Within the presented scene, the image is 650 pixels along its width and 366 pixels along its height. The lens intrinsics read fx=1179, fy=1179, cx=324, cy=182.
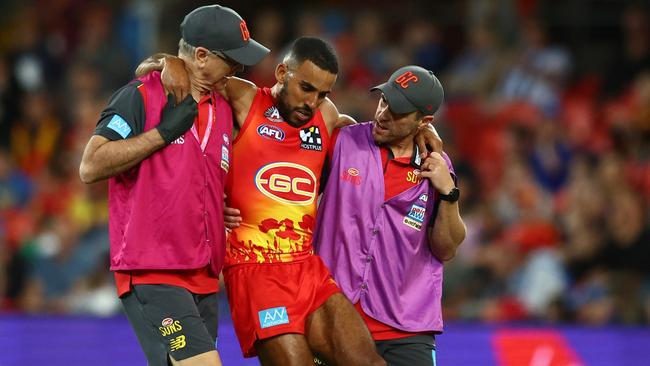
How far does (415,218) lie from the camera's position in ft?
20.1

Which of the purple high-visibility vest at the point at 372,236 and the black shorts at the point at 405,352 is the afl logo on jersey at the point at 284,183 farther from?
the black shorts at the point at 405,352

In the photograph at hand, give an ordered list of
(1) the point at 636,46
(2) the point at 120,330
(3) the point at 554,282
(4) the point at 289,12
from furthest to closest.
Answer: (4) the point at 289,12 < (1) the point at 636,46 < (3) the point at 554,282 < (2) the point at 120,330

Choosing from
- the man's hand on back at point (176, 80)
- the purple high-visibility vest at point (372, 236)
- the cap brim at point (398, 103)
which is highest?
the cap brim at point (398, 103)

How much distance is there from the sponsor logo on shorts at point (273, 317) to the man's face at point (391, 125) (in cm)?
107

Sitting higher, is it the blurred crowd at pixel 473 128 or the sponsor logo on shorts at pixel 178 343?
the blurred crowd at pixel 473 128

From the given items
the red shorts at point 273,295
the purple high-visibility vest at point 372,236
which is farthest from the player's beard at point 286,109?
the red shorts at point 273,295

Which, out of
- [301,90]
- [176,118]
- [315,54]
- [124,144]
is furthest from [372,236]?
[124,144]

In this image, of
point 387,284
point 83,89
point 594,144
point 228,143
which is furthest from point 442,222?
point 83,89

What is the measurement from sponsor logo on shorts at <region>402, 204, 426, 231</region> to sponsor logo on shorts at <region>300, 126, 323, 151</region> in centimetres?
58

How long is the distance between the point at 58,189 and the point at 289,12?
12.9 feet

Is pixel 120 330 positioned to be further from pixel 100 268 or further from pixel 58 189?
pixel 58 189

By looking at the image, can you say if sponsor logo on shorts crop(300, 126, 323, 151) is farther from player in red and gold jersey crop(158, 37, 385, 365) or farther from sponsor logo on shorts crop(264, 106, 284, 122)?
sponsor logo on shorts crop(264, 106, 284, 122)

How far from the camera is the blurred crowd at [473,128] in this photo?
979cm

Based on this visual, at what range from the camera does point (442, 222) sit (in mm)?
6059
